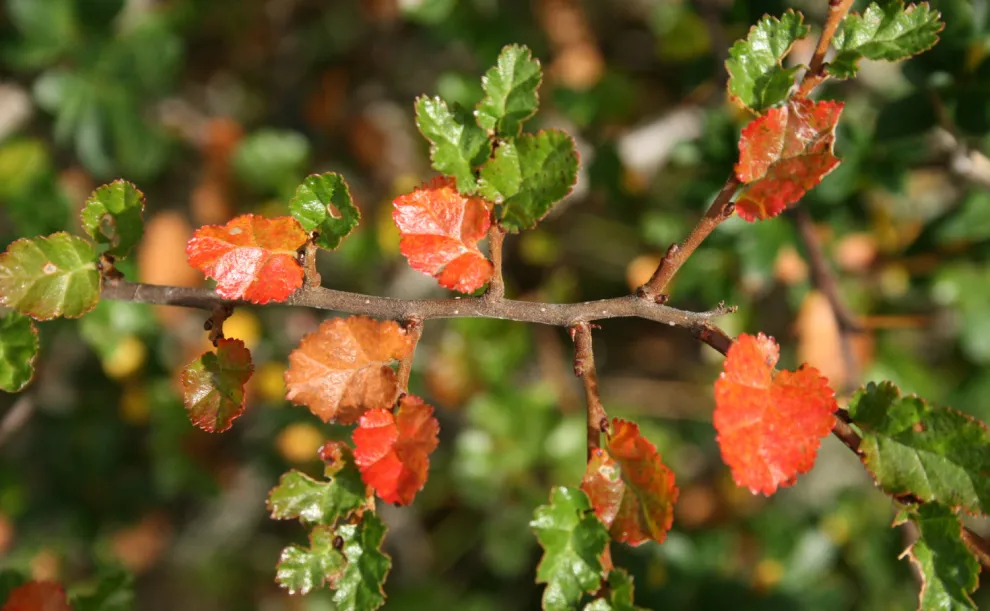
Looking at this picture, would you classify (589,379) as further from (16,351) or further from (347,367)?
(16,351)

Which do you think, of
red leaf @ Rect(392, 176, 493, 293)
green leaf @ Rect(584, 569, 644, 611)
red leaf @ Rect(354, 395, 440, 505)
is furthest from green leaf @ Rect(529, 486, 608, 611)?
red leaf @ Rect(392, 176, 493, 293)

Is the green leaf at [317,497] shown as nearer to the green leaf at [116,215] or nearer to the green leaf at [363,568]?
the green leaf at [363,568]

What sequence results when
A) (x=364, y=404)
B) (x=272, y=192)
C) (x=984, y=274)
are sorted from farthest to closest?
(x=272, y=192) < (x=984, y=274) < (x=364, y=404)

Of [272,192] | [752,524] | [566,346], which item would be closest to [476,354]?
[566,346]

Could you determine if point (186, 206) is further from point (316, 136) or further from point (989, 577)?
point (989, 577)

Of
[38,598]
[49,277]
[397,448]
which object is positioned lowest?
[38,598]

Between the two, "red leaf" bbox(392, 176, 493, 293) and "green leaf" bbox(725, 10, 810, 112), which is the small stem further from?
"green leaf" bbox(725, 10, 810, 112)

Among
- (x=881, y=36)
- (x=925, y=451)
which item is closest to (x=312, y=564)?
(x=925, y=451)
